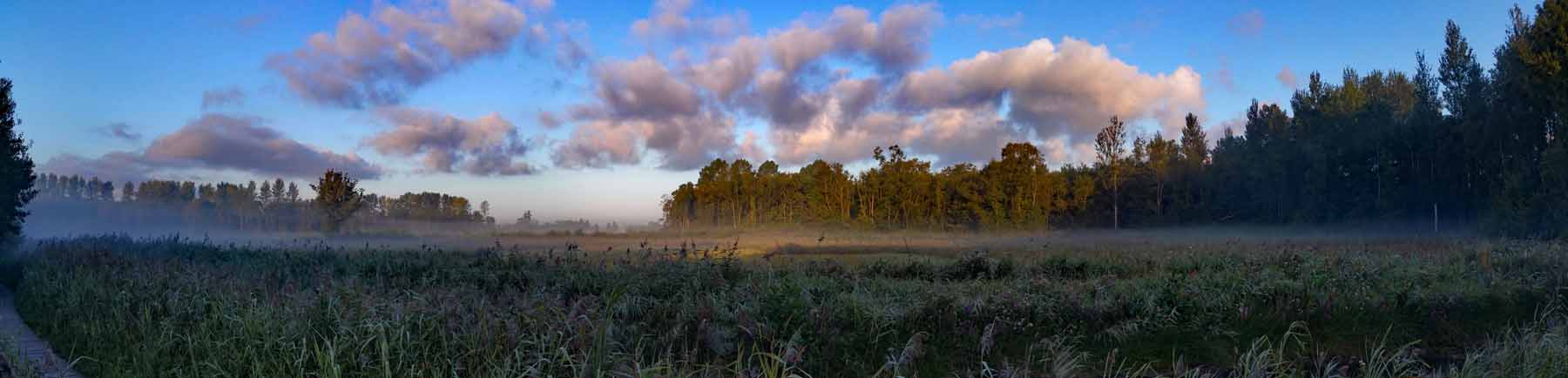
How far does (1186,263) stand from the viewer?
1694 centimetres

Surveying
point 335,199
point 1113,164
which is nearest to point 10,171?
point 335,199

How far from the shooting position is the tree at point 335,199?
4425 cm

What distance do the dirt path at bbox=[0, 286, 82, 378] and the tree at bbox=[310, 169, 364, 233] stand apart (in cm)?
3067

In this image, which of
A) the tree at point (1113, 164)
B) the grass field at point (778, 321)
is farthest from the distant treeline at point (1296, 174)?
the grass field at point (778, 321)

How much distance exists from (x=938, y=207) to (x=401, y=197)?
56549mm

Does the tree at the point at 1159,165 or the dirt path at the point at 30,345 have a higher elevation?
the tree at the point at 1159,165

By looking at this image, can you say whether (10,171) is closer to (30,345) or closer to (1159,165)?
(30,345)

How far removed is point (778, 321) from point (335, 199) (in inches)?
1722

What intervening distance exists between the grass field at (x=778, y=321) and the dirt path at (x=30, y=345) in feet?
0.70

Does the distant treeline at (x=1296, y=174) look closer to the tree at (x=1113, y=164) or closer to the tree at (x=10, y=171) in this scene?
the tree at (x=1113, y=164)

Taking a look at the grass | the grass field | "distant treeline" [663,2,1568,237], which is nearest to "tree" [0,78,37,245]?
the grass field

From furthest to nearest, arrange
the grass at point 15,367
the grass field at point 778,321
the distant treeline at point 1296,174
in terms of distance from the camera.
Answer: the distant treeline at point 1296,174 < the grass field at point 778,321 < the grass at point 15,367

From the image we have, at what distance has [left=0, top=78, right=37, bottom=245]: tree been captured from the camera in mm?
23984

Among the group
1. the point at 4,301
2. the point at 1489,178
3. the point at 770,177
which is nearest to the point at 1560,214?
the point at 1489,178
